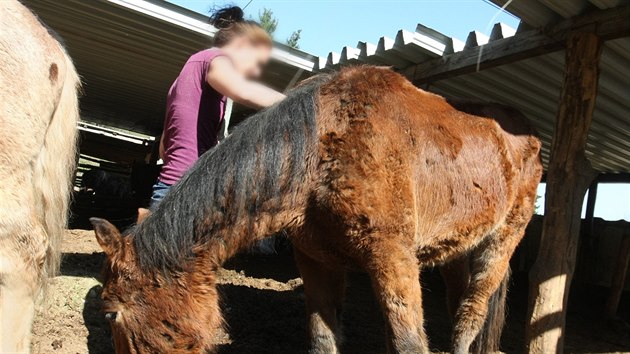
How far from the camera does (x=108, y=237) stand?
9.60 feet

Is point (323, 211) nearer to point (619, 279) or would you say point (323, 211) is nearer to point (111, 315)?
point (111, 315)

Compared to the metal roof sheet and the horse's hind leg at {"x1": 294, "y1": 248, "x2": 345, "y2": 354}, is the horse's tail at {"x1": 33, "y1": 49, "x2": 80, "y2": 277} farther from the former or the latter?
the metal roof sheet

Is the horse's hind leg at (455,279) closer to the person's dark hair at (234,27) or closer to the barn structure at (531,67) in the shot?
the barn structure at (531,67)

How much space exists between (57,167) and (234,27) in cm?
149

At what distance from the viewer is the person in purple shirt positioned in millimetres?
3408

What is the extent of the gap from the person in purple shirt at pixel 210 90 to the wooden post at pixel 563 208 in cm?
264

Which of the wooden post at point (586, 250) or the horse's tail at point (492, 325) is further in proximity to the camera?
the wooden post at point (586, 250)

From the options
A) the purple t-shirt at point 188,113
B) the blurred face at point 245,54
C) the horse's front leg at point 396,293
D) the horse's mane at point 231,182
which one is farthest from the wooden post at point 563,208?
the purple t-shirt at point 188,113

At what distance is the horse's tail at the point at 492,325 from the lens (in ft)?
16.2

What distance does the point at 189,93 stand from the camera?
3.49 m

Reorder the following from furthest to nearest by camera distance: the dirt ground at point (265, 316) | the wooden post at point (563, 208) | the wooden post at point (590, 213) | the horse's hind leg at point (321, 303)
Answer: the wooden post at point (590, 213), the dirt ground at point (265, 316), the wooden post at point (563, 208), the horse's hind leg at point (321, 303)

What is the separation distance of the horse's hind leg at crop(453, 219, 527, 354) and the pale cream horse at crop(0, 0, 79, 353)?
3.30m

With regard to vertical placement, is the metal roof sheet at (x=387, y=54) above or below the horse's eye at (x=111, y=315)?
above

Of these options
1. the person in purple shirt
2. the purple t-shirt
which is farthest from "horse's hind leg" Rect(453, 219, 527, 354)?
the purple t-shirt
